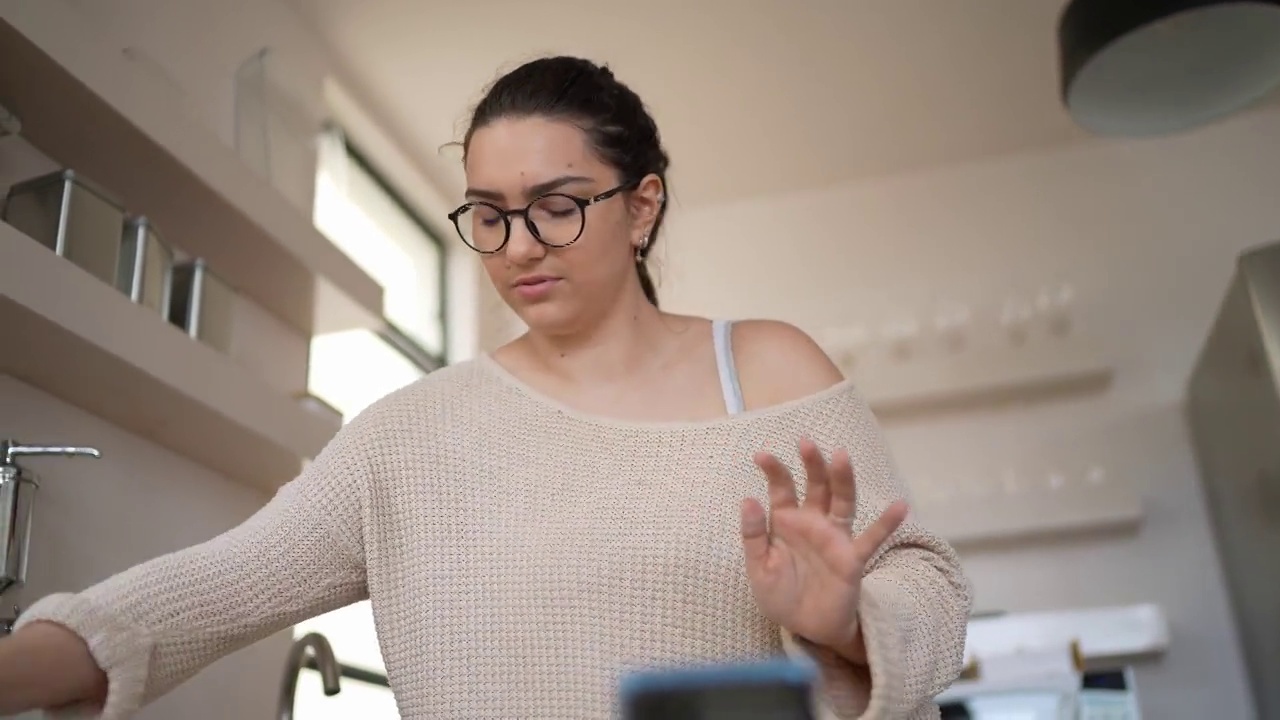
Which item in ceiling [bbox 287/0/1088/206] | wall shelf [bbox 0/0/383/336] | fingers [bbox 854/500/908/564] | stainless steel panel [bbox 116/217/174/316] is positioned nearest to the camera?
fingers [bbox 854/500/908/564]

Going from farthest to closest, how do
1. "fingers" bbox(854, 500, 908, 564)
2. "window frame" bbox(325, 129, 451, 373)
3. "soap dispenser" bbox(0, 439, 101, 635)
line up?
"window frame" bbox(325, 129, 451, 373), "soap dispenser" bbox(0, 439, 101, 635), "fingers" bbox(854, 500, 908, 564)

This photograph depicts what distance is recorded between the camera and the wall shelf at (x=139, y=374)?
1.26 metres

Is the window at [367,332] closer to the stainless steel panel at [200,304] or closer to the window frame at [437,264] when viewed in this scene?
the window frame at [437,264]

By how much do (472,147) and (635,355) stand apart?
23 centimetres

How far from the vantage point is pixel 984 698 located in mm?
2377

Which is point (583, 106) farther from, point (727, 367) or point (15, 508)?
point (15, 508)

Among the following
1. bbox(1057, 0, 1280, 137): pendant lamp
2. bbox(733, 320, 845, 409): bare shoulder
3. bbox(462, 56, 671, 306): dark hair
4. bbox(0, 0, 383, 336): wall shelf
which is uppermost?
bbox(1057, 0, 1280, 137): pendant lamp

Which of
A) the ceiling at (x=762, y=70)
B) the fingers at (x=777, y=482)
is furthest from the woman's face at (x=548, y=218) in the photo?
the ceiling at (x=762, y=70)

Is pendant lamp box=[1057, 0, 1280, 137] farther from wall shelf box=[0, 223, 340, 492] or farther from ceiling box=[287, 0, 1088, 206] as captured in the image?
wall shelf box=[0, 223, 340, 492]

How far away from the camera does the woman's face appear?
3.29 ft

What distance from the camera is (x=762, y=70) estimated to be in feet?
8.97

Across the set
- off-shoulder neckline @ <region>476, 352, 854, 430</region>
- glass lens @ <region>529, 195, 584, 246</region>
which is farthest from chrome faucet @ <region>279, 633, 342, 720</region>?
glass lens @ <region>529, 195, 584, 246</region>

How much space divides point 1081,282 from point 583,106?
225 cm

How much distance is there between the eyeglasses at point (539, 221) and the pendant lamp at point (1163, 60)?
1.16m
